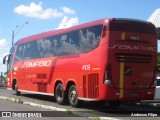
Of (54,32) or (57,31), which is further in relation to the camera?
(54,32)

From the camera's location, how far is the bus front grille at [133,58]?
594 inches

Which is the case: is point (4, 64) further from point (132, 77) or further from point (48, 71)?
point (132, 77)

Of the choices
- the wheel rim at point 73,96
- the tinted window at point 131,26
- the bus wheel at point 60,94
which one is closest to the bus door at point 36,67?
the bus wheel at point 60,94

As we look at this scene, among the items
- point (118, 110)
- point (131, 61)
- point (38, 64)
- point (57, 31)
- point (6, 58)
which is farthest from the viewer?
point (6, 58)

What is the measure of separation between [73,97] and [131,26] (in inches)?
157

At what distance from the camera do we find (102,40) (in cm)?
1506

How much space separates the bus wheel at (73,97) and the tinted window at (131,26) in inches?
134

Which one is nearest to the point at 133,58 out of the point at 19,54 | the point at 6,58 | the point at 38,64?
the point at 38,64

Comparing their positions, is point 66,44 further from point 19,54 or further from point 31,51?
point 19,54

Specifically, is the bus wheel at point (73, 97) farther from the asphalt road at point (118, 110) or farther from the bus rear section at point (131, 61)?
the bus rear section at point (131, 61)

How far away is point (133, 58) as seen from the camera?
15344 millimetres

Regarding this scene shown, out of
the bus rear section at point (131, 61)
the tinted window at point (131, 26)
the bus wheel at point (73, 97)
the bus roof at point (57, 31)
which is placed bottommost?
the bus wheel at point (73, 97)

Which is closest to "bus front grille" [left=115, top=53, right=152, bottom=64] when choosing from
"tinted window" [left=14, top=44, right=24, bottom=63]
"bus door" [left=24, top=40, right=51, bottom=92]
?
"bus door" [left=24, top=40, right=51, bottom=92]

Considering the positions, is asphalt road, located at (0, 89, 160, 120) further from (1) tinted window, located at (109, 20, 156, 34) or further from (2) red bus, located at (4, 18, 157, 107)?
(1) tinted window, located at (109, 20, 156, 34)
